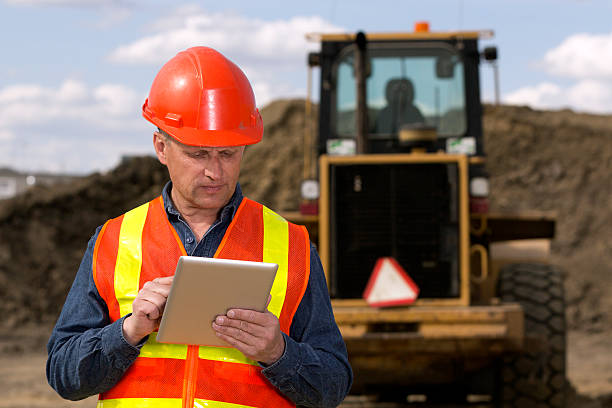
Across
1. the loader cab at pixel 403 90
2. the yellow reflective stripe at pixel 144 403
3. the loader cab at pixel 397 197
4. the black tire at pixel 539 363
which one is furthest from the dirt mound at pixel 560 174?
the yellow reflective stripe at pixel 144 403

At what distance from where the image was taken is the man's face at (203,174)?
2.61 m

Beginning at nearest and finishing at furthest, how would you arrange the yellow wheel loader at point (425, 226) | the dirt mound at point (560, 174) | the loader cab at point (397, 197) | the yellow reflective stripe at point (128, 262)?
the yellow reflective stripe at point (128, 262) < the yellow wheel loader at point (425, 226) < the loader cab at point (397, 197) < the dirt mound at point (560, 174)

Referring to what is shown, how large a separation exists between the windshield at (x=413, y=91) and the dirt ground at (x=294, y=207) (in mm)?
3255

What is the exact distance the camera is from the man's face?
261 cm

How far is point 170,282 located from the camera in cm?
238

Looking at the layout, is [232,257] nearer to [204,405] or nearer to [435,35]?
[204,405]

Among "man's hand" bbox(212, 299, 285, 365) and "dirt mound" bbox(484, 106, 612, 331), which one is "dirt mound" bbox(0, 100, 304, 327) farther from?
"man's hand" bbox(212, 299, 285, 365)

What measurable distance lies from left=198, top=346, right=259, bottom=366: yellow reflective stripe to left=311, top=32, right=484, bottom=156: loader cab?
561cm

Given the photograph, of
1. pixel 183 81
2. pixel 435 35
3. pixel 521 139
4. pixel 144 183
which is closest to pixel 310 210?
pixel 435 35

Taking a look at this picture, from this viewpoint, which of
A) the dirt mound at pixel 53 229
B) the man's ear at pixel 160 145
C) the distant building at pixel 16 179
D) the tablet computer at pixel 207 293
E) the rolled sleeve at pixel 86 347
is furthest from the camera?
the distant building at pixel 16 179

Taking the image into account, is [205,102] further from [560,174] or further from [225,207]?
[560,174]

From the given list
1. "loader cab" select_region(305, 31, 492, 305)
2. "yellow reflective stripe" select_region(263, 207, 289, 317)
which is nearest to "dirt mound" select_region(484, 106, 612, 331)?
"loader cab" select_region(305, 31, 492, 305)

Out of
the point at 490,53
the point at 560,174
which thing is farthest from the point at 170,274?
Answer: the point at 560,174

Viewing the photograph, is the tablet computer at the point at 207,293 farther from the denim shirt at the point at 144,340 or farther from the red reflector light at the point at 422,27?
the red reflector light at the point at 422,27
